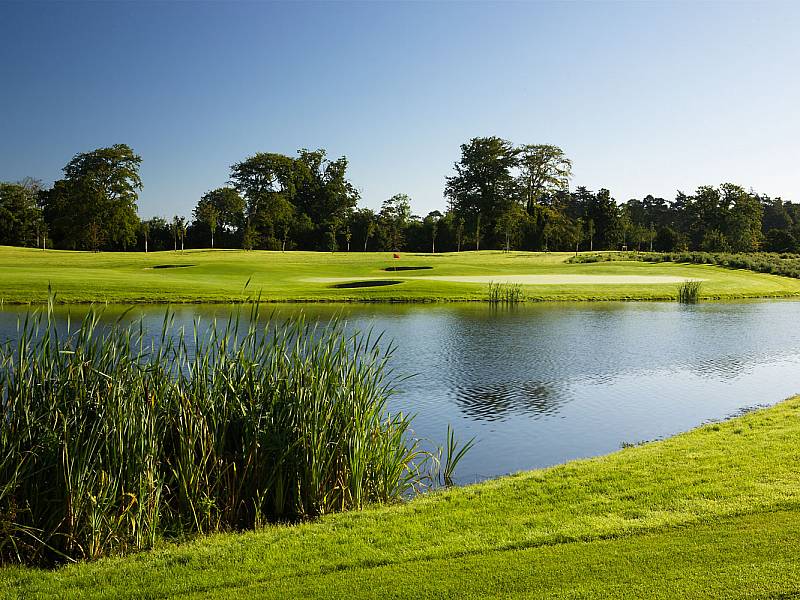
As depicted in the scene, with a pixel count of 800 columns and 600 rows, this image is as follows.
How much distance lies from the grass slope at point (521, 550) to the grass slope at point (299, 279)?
58.7ft

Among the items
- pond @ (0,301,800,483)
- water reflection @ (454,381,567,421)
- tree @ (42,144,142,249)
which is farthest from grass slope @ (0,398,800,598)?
tree @ (42,144,142,249)

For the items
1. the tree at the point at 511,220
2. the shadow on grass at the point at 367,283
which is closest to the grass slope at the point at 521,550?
the shadow on grass at the point at 367,283

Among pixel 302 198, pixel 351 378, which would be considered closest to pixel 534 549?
pixel 351 378

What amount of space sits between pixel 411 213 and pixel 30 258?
45427 millimetres

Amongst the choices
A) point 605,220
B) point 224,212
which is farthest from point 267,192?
point 605,220

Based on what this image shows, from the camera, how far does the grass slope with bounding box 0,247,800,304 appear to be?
28.3m

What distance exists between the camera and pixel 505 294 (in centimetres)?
3256

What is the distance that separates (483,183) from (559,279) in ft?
119

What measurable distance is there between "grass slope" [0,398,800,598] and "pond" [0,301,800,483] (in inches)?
78.7

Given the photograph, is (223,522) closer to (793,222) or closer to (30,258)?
(30,258)

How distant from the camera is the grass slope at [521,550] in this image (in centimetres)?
440

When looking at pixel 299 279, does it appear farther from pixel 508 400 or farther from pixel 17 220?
pixel 17 220

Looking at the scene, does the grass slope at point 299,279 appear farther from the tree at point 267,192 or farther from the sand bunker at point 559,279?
the tree at point 267,192

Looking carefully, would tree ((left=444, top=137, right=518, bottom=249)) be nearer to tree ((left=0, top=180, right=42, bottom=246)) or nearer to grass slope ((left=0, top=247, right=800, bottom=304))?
grass slope ((left=0, top=247, right=800, bottom=304))
